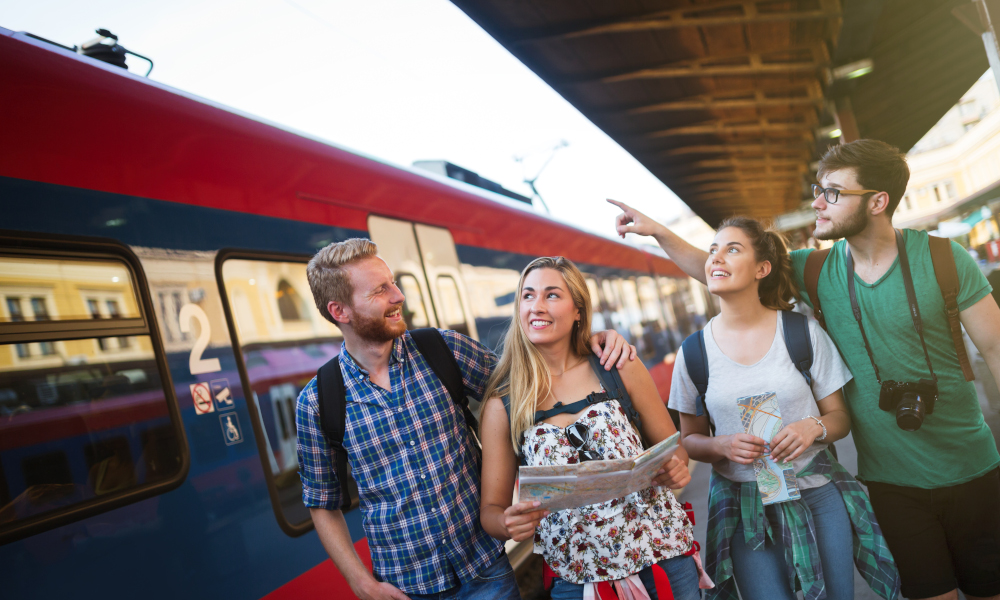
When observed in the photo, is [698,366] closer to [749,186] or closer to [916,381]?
[916,381]

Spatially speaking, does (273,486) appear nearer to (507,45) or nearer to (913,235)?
(913,235)

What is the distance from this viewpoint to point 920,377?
215 centimetres

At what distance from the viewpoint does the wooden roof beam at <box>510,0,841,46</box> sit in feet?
17.2

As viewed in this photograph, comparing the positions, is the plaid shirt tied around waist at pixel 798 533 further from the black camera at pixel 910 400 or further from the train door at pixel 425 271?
the train door at pixel 425 271

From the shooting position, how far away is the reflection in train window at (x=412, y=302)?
406cm

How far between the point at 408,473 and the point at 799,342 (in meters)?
1.35

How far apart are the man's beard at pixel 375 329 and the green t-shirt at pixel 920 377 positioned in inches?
61.3

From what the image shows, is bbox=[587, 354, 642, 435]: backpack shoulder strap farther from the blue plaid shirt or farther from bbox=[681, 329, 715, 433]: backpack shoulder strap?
the blue plaid shirt

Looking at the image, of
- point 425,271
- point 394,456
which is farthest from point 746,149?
point 394,456

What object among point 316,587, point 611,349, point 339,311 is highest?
point 339,311

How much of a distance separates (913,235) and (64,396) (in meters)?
2.86

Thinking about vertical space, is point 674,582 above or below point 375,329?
below

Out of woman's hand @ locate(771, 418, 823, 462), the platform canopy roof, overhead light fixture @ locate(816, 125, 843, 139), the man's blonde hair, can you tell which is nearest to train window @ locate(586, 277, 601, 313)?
the platform canopy roof

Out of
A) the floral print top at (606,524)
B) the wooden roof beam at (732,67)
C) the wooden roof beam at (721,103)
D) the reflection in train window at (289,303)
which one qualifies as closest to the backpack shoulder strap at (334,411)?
the floral print top at (606,524)
